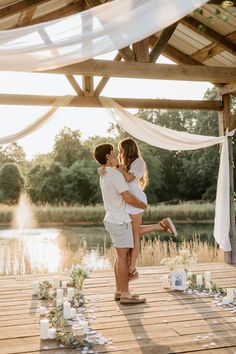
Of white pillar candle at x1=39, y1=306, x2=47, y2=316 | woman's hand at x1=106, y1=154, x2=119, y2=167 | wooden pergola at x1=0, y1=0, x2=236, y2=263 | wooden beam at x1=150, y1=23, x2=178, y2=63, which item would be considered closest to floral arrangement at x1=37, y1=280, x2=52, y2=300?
white pillar candle at x1=39, y1=306, x2=47, y2=316

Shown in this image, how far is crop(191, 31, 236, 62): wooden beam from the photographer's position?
201 inches

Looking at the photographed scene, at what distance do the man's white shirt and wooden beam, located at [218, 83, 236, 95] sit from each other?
263cm

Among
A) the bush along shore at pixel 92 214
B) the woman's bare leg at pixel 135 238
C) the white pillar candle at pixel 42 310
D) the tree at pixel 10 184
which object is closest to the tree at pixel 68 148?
the tree at pixel 10 184

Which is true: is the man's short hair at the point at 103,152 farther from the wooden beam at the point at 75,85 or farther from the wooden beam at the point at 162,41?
the wooden beam at the point at 75,85

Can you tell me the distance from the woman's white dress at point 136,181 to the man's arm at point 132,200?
54 mm

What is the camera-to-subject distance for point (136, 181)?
3.78 m

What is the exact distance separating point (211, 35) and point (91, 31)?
2.58 meters

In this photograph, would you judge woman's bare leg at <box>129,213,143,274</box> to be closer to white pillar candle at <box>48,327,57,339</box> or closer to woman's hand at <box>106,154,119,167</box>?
woman's hand at <box>106,154,119,167</box>

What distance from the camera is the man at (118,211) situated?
354 cm

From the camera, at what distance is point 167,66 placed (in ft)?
13.9

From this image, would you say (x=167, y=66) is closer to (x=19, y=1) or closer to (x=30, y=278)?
(x=19, y=1)

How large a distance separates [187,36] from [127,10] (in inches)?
107

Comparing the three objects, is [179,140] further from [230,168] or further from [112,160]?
[112,160]

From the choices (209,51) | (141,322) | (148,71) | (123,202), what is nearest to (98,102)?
(148,71)
